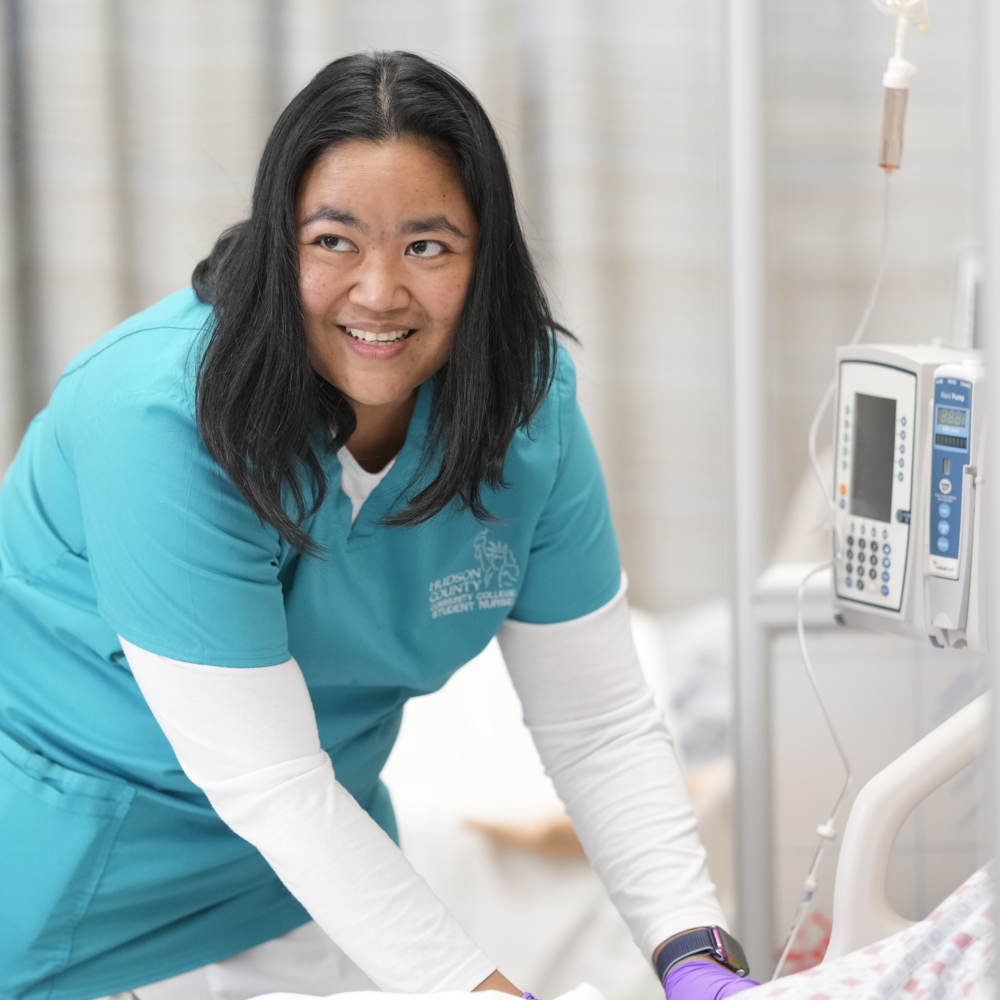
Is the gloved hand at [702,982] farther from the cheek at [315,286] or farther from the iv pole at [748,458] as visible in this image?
the cheek at [315,286]

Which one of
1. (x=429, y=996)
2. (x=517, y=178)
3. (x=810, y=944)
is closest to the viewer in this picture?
(x=429, y=996)

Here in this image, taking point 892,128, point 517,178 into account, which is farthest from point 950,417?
point 517,178

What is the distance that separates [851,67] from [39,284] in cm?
167

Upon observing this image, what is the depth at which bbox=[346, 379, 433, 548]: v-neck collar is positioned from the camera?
3.56 feet

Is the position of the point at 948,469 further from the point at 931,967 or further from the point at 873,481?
the point at 931,967

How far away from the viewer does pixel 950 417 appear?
1.11m

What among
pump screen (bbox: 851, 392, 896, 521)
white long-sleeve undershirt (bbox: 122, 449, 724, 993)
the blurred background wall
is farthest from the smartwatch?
the blurred background wall

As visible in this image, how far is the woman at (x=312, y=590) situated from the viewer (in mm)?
940

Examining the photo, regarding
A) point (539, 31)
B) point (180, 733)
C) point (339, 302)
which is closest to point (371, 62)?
point (339, 302)

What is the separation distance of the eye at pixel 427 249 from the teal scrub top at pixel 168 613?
182 mm

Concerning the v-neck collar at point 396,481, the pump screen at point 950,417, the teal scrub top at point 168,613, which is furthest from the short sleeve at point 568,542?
the pump screen at point 950,417

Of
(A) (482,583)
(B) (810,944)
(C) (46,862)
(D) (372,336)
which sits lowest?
(B) (810,944)

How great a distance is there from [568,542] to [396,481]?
0.21 metres

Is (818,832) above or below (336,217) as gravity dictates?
below
